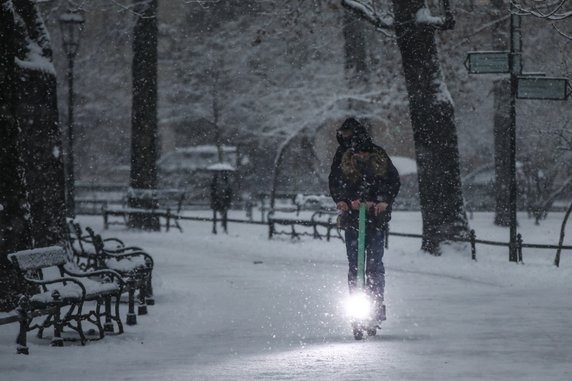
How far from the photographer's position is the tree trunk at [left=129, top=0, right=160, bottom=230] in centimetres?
2716

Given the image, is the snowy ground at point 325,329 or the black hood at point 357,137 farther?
the black hood at point 357,137

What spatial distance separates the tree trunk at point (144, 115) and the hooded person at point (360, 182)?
699 inches

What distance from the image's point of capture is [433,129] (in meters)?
18.9

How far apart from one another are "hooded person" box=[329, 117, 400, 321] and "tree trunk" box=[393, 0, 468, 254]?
30.7 feet

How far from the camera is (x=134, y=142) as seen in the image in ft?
91.1

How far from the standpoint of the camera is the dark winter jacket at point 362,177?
9586 mm

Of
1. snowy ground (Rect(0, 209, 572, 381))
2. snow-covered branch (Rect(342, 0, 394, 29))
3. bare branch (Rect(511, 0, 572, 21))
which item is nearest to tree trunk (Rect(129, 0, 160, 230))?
snowy ground (Rect(0, 209, 572, 381))

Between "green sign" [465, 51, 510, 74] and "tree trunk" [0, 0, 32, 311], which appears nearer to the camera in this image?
"tree trunk" [0, 0, 32, 311]

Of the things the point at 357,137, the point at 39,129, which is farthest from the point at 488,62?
the point at 357,137

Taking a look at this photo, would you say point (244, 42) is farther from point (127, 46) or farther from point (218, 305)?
point (218, 305)

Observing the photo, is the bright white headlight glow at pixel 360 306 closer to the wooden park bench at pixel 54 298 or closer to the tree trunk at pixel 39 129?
the wooden park bench at pixel 54 298

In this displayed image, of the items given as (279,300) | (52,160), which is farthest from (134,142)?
(279,300)

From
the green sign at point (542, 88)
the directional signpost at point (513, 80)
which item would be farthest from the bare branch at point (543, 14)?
the green sign at point (542, 88)

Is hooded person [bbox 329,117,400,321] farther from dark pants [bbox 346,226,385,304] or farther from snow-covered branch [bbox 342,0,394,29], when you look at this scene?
snow-covered branch [bbox 342,0,394,29]
